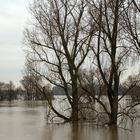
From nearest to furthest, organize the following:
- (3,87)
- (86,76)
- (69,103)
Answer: (69,103) → (86,76) → (3,87)

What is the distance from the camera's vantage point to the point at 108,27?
78.5ft

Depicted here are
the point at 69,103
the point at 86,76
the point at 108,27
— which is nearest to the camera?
the point at 108,27

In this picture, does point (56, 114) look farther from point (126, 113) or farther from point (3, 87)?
point (3, 87)

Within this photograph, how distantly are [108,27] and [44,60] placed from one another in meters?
6.83

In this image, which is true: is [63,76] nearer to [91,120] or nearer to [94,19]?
[91,120]

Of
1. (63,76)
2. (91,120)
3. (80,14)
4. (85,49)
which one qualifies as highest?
(80,14)

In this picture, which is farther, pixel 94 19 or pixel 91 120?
pixel 91 120

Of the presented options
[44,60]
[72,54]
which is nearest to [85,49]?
[72,54]

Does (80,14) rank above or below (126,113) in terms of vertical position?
above

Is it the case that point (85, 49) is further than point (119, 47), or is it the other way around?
point (85, 49)

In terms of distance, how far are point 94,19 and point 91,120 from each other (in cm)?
757

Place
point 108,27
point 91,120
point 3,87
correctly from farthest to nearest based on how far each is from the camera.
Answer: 1. point 3,87
2. point 91,120
3. point 108,27

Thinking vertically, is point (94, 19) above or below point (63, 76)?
above

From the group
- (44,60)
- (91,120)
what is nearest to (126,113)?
(91,120)
